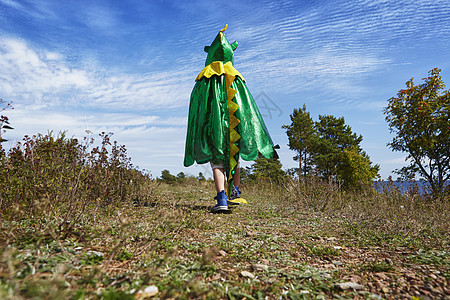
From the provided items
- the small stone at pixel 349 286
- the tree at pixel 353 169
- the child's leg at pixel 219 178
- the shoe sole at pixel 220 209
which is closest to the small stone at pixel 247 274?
the small stone at pixel 349 286

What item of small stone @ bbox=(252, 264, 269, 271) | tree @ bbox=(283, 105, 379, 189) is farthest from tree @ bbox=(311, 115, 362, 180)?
small stone @ bbox=(252, 264, 269, 271)

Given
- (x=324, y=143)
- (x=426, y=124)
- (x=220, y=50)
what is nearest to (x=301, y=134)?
(x=324, y=143)

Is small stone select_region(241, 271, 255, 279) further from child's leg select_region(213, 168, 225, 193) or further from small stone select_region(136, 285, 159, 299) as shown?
child's leg select_region(213, 168, 225, 193)

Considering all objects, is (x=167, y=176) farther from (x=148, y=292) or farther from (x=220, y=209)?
(x=148, y=292)

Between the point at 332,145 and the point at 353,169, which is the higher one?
the point at 332,145

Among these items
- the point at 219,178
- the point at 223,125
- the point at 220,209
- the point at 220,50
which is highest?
the point at 220,50

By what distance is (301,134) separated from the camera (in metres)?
22.8

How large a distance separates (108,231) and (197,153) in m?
1.97

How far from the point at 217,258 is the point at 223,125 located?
7.40ft

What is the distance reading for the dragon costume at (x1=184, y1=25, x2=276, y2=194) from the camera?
3.96 meters

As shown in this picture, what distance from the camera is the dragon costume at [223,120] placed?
3957mm

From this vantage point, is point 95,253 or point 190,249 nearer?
point 95,253

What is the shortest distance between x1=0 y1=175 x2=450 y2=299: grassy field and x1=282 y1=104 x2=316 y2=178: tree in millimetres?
19710

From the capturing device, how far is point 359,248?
256 centimetres
